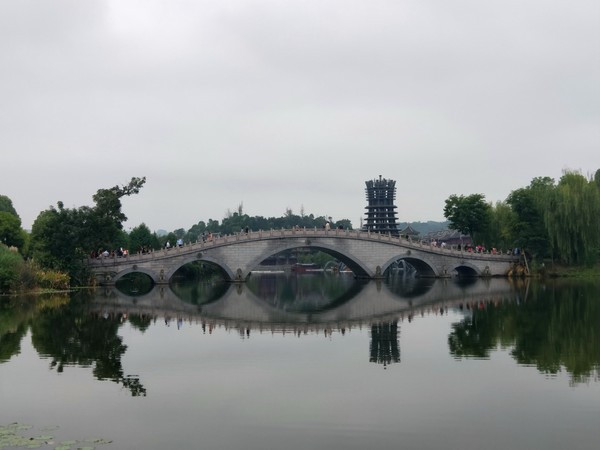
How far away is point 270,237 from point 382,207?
2842cm

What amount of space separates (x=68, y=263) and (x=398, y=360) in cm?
2655

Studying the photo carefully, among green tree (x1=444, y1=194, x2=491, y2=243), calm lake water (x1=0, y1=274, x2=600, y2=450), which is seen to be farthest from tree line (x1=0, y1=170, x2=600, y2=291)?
calm lake water (x1=0, y1=274, x2=600, y2=450)

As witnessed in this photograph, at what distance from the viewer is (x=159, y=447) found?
9031 millimetres

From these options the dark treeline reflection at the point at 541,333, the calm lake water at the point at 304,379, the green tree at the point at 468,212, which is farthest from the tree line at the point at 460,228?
the dark treeline reflection at the point at 541,333

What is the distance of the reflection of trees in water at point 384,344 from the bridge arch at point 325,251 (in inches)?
889

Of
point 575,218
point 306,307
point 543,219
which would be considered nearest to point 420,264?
point 543,219

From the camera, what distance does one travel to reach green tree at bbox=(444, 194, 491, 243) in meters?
51.2

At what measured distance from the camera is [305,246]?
45.2 meters

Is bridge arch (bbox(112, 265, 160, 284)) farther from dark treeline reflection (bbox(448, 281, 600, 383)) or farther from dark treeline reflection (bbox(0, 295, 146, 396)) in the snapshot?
dark treeline reflection (bbox(448, 281, 600, 383))

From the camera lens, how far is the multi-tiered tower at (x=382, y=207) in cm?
7062

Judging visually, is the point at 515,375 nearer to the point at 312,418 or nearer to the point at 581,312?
the point at 312,418

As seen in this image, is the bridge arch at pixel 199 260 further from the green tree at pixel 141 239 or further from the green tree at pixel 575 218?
the green tree at pixel 575 218

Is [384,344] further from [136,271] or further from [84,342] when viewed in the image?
[136,271]

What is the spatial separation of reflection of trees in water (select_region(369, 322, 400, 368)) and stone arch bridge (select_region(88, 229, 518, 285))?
2202 cm
